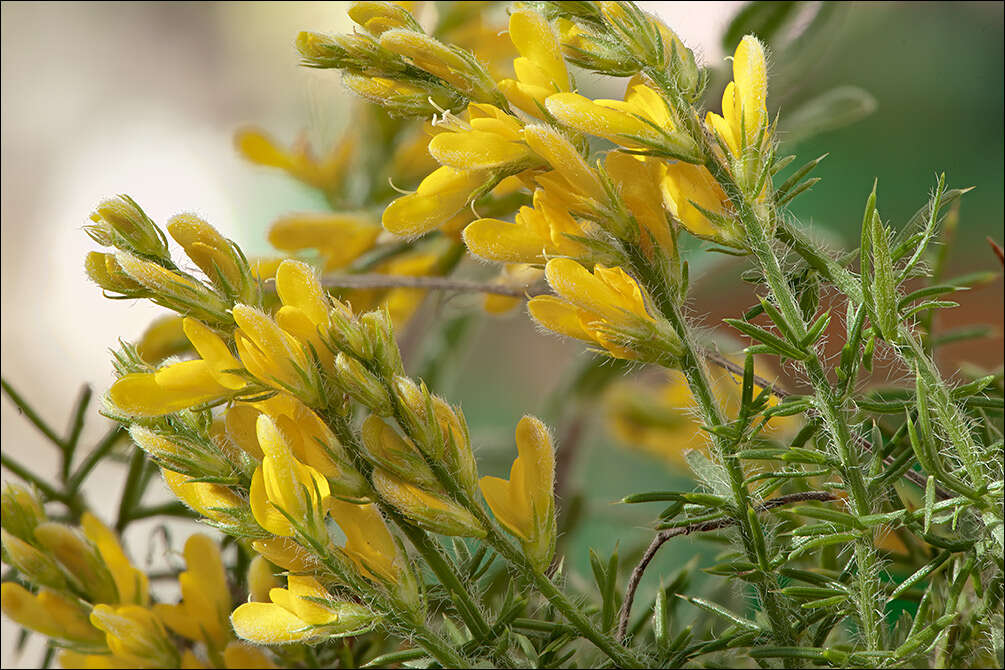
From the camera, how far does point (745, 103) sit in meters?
0.23

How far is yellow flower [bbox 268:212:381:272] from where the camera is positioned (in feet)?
1.51

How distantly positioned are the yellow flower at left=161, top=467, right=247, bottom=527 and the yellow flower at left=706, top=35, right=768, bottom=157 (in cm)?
15

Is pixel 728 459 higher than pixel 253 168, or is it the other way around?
pixel 253 168

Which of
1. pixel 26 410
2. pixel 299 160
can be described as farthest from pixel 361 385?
pixel 299 160

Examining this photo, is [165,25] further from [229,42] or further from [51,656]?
[51,656]

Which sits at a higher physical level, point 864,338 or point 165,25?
point 165,25

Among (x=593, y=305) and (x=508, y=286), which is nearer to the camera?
(x=593, y=305)

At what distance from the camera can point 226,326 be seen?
0.23 meters

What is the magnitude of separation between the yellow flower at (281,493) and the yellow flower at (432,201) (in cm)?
7

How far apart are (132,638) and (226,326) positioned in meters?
0.12

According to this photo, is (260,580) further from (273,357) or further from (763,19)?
(763,19)

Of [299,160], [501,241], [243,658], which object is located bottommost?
[243,658]

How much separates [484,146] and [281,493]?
95 mm

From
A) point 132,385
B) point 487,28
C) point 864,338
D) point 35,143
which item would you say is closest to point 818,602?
point 864,338
